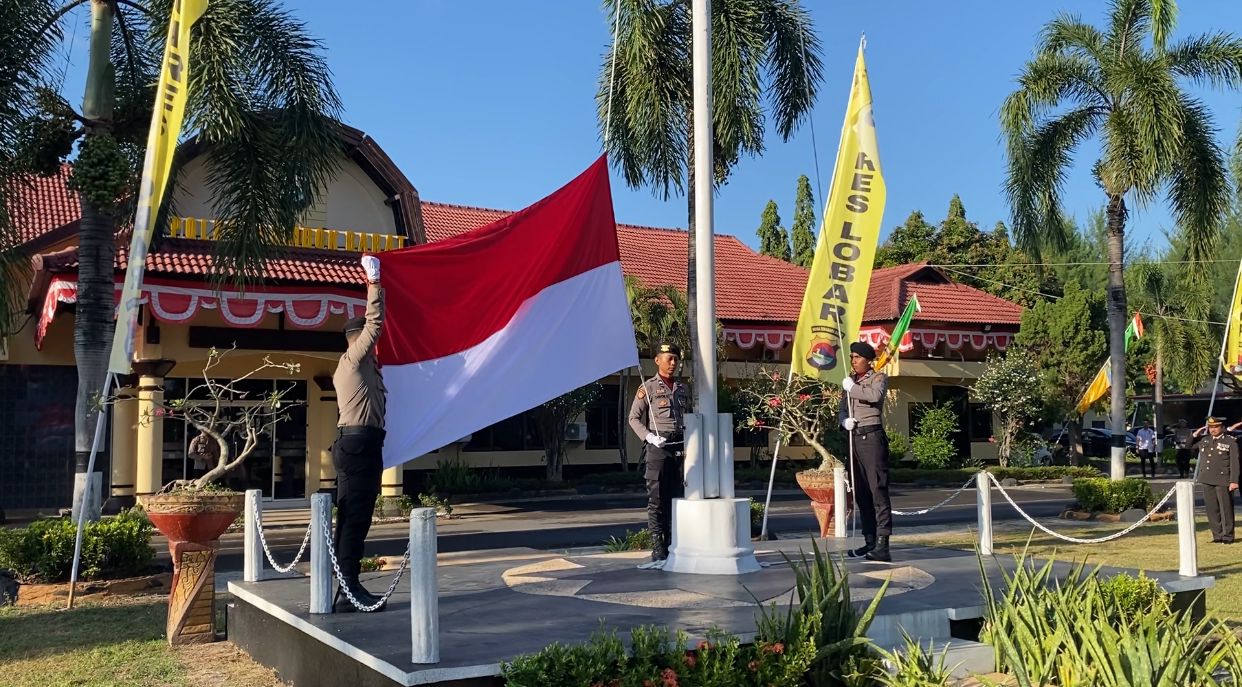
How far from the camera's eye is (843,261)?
10148mm

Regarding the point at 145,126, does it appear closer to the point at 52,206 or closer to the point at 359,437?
the point at 359,437

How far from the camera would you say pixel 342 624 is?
6.41m

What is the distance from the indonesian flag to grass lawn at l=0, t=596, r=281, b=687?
6.33 ft

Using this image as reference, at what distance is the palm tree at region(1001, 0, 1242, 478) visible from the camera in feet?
58.3

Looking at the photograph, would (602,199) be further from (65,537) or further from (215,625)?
(65,537)

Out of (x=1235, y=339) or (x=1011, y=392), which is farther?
(x=1011, y=392)

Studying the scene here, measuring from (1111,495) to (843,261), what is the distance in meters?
10.6

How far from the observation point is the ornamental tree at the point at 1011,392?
106 feet

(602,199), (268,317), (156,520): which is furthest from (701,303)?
(268,317)

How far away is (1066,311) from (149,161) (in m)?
29.9

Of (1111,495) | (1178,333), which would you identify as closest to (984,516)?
(1111,495)

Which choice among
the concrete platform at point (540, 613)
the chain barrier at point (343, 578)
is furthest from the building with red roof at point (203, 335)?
the chain barrier at point (343, 578)

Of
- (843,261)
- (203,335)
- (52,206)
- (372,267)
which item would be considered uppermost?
(52,206)

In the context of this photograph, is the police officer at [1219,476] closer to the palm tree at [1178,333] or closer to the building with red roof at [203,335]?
the building with red roof at [203,335]
